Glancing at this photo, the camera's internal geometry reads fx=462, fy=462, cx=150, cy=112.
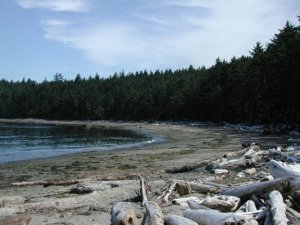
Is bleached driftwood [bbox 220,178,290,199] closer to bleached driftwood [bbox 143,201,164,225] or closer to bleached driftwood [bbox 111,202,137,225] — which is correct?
bleached driftwood [bbox 143,201,164,225]

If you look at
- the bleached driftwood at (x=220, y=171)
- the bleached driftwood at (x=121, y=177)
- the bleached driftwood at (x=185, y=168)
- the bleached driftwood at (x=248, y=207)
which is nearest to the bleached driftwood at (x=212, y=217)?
the bleached driftwood at (x=248, y=207)

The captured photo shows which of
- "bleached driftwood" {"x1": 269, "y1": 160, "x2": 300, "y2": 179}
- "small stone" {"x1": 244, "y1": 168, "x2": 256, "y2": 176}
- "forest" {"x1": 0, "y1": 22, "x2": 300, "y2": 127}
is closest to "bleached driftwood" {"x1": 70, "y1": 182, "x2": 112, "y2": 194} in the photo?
"small stone" {"x1": 244, "y1": 168, "x2": 256, "y2": 176}

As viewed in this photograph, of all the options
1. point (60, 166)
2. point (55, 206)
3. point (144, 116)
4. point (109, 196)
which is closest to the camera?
point (55, 206)

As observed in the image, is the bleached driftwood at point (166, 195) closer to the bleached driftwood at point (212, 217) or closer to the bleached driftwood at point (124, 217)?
the bleached driftwood at point (124, 217)

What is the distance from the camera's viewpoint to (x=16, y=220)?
1013 cm

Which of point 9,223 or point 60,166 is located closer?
point 9,223

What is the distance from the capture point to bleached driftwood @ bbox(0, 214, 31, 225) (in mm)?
9855

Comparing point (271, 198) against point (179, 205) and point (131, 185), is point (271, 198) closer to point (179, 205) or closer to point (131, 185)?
point (179, 205)

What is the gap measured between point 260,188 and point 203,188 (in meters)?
2.99

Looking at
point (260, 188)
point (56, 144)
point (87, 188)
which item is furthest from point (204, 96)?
point (260, 188)

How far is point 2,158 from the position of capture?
1452 inches

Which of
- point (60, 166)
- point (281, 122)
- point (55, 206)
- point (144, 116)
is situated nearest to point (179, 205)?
point (55, 206)

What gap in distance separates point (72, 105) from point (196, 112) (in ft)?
224

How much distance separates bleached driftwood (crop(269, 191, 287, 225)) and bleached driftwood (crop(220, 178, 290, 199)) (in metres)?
0.61
